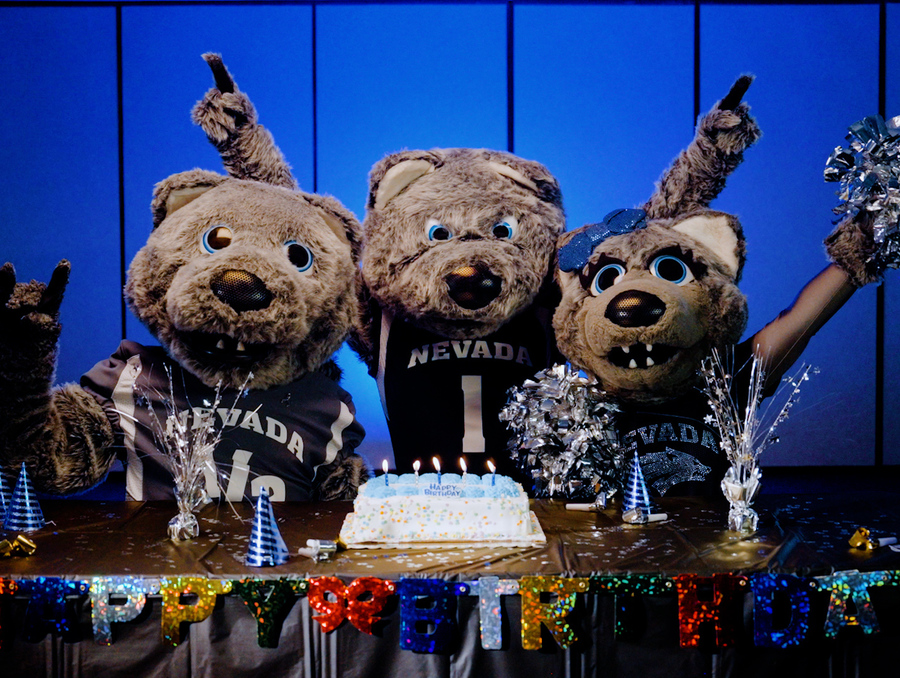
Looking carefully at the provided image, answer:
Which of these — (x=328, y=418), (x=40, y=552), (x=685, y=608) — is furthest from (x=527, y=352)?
(x=40, y=552)

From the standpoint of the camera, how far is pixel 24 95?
4598 millimetres

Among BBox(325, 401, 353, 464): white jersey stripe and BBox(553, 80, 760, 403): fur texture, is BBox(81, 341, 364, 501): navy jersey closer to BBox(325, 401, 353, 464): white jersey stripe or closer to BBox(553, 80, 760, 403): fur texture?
Answer: BBox(325, 401, 353, 464): white jersey stripe

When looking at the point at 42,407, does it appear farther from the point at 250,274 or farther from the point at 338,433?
the point at 338,433

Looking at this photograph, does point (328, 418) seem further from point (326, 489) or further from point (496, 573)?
point (496, 573)

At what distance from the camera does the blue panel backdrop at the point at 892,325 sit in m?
4.80

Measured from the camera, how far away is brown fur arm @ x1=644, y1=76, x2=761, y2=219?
2.73m

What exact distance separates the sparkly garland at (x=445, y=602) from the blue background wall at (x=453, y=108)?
→ 2.83 metres

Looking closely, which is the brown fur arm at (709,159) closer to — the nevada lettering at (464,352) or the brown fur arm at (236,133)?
the nevada lettering at (464,352)

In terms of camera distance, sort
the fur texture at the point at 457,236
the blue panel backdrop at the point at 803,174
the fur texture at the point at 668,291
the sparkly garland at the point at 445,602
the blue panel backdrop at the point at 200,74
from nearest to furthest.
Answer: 1. the sparkly garland at the point at 445,602
2. the fur texture at the point at 668,291
3. the fur texture at the point at 457,236
4. the blue panel backdrop at the point at 200,74
5. the blue panel backdrop at the point at 803,174

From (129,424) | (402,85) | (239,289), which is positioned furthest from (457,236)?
(402,85)

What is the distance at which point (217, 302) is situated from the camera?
2393 mm

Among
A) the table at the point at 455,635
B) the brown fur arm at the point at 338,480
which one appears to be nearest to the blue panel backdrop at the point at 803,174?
the brown fur arm at the point at 338,480

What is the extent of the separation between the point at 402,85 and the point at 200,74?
3.90 ft

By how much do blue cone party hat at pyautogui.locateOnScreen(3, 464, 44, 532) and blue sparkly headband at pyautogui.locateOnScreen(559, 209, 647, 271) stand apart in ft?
5.82
